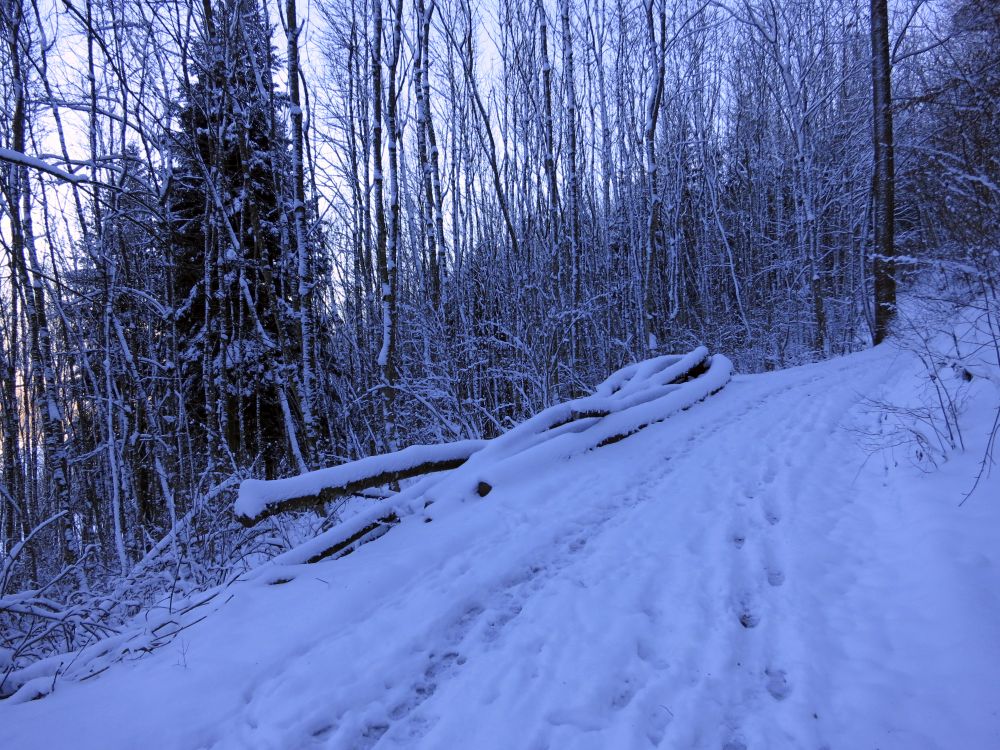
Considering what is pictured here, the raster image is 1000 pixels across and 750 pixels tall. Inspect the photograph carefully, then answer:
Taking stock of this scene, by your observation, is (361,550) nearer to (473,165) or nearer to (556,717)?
(556,717)

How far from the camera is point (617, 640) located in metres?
2.23

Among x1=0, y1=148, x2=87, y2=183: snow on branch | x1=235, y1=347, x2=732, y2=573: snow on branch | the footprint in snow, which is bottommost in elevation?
the footprint in snow

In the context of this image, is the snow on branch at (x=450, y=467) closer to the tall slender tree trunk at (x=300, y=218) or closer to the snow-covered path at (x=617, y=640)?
the snow-covered path at (x=617, y=640)

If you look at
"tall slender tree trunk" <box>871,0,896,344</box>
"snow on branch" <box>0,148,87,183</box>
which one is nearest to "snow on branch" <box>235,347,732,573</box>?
"snow on branch" <box>0,148,87,183</box>

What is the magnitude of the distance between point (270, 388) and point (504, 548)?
25.4 feet

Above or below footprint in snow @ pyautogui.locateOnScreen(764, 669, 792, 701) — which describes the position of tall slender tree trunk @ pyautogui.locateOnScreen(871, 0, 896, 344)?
above

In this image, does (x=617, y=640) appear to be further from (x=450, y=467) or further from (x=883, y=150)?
(x=883, y=150)

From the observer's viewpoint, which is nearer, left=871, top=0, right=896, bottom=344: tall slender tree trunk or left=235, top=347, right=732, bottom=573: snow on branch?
left=235, top=347, right=732, bottom=573: snow on branch

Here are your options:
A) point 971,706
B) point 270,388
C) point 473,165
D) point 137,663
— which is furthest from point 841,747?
point 473,165

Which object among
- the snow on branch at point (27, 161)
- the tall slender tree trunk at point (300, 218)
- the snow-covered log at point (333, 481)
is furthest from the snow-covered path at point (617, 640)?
the tall slender tree trunk at point (300, 218)

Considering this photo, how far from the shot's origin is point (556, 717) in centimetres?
184

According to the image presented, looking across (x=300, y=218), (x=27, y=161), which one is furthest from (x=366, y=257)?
(x=27, y=161)

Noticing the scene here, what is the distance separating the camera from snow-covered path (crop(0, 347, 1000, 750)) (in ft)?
5.81

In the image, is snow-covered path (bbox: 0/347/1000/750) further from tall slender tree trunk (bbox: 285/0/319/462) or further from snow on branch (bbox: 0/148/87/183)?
tall slender tree trunk (bbox: 285/0/319/462)
